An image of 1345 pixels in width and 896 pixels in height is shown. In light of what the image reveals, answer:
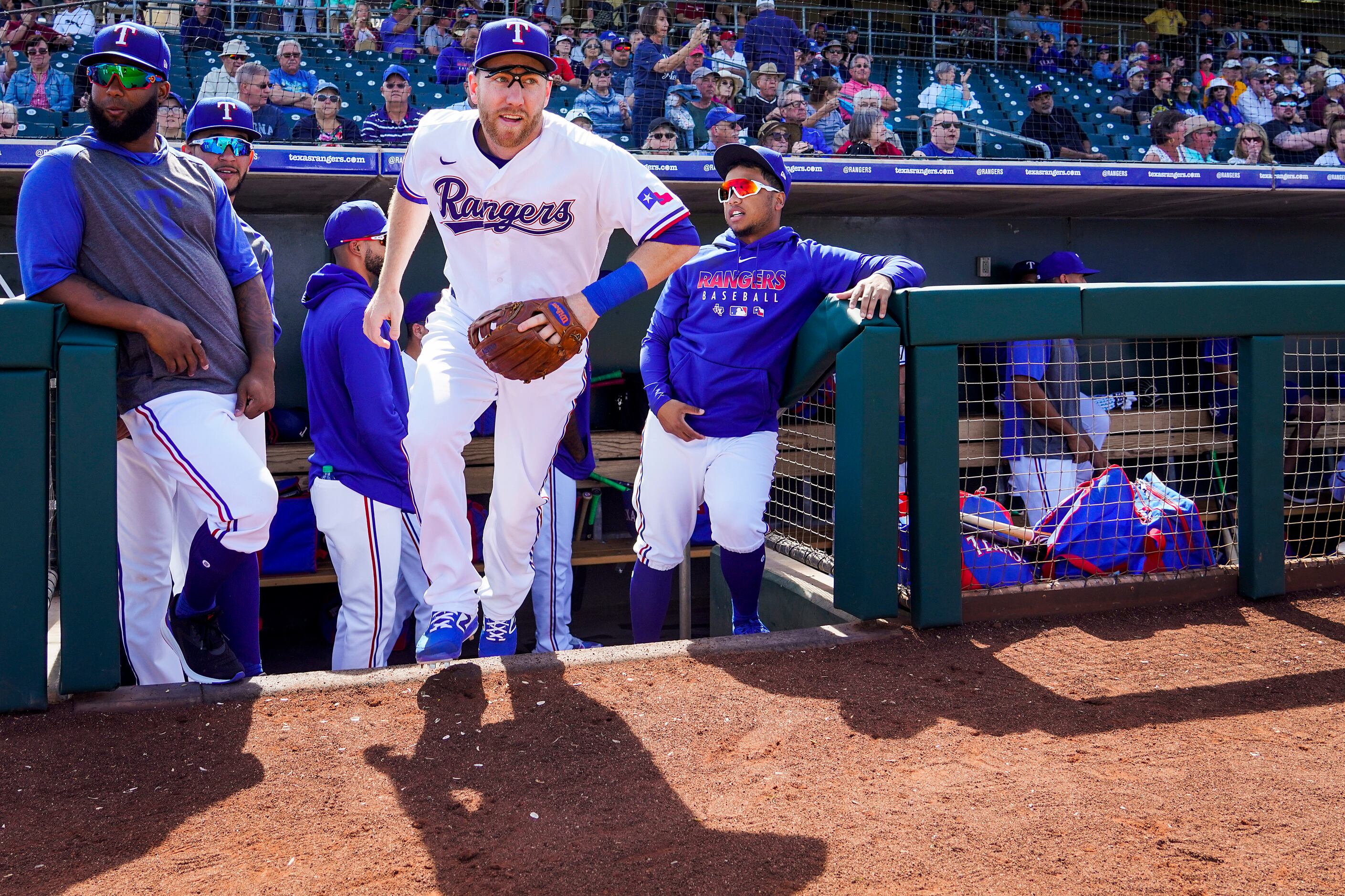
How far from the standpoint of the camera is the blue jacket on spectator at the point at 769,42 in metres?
8.95

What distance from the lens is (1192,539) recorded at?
3.29 meters

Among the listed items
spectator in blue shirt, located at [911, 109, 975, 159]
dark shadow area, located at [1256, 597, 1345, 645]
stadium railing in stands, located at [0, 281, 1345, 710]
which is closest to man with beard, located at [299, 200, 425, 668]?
stadium railing in stands, located at [0, 281, 1345, 710]

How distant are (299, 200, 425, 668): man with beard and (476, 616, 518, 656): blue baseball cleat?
834mm

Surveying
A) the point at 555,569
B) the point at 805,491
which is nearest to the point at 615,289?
the point at 805,491

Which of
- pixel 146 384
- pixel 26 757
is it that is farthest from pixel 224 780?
pixel 146 384

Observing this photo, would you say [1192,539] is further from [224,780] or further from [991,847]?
[224,780]

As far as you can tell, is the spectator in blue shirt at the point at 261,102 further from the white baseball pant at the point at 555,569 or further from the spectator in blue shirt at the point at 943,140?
the spectator in blue shirt at the point at 943,140

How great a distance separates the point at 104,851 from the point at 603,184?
5.81ft

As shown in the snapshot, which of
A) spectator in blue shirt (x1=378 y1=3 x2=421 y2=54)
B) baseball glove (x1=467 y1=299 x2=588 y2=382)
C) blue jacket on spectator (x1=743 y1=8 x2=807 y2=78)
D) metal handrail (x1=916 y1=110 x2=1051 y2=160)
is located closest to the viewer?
baseball glove (x1=467 y1=299 x2=588 y2=382)

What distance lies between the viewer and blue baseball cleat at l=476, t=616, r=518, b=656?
2881 millimetres

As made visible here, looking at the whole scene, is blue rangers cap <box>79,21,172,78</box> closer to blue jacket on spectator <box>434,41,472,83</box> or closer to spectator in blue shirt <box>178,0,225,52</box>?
spectator in blue shirt <box>178,0,225,52</box>

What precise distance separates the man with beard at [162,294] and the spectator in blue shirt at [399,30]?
627cm

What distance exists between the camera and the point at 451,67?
8.17m

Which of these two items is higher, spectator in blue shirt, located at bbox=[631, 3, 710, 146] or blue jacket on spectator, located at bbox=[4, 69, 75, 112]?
spectator in blue shirt, located at bbox=[631, 3, 710, 146]
